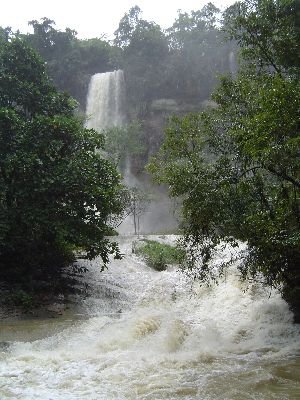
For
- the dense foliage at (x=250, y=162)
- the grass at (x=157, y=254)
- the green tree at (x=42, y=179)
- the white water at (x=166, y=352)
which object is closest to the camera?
the white water at (x=166, y=352)

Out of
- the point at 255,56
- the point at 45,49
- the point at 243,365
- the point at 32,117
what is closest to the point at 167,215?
the point at 45,49

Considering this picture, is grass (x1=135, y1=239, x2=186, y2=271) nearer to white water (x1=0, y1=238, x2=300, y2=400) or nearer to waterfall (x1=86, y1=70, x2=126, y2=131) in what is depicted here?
white water (x1=0, y1=238, x2=300, y2=400)

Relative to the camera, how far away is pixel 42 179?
12078 millimetres

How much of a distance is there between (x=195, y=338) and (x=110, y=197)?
5542mm

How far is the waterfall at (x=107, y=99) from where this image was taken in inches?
1688

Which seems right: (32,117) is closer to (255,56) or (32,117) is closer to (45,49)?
(255,56)

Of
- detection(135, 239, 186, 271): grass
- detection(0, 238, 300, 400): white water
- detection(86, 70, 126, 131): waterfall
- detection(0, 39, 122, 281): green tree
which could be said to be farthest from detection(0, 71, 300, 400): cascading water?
detection(86, 70, 126, 131): waterfall

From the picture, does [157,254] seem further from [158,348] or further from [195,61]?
[195,61]

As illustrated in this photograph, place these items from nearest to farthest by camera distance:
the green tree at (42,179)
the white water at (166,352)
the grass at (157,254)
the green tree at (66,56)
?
the white water at (166,352), the green tree at (42,179), the grass at (157,254), the green tree at (66,56)

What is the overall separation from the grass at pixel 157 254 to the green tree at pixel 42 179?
5.59 meters

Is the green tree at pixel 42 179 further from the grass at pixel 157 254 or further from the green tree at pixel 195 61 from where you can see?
the green tree at pixel 195 61

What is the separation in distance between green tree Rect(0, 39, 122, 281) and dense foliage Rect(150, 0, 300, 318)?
131 inches

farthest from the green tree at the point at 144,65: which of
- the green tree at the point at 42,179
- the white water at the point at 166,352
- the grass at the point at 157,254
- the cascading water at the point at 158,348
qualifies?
the white water at the point at 166,352

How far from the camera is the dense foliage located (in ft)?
24.9
